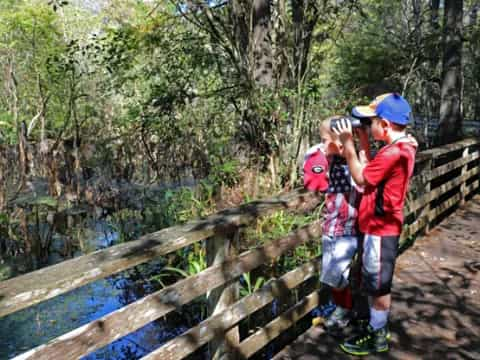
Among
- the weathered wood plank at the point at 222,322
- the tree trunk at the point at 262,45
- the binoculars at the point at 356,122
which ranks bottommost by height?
the weathered wood plank at the point at 222,322

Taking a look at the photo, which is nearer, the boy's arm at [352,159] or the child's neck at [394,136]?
the boy's arm at [352,159]

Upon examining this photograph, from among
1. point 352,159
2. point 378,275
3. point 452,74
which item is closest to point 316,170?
point 352,159

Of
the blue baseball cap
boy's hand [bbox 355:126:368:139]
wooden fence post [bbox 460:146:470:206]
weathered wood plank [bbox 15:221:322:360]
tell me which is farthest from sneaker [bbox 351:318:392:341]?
wooden fence post [bbox 460:146:470:206]

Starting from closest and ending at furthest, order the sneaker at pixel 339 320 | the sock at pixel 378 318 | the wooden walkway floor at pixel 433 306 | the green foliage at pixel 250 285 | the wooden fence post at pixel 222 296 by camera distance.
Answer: the wooden fence post at pixel 222 296, the sock at pixel 378 318, the wooden walkway floor at pixel 433 306, the sneaker at pixel 339 320, the green foliage at pixel 250 285

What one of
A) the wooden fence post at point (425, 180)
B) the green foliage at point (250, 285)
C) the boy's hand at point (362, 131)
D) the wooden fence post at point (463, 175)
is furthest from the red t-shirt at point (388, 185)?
the wooden fence post at point (463, 175)

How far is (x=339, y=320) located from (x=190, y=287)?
4.21 feet

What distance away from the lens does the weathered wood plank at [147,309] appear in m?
1.79

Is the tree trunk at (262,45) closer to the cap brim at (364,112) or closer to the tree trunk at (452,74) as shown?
the tree trunk at (452,74)

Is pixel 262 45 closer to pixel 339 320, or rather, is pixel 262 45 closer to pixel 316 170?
pixel 316 170

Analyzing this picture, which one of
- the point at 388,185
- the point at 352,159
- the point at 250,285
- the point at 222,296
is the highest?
the point at 352,159

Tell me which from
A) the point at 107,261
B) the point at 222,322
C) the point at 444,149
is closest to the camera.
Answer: the point at 107,261

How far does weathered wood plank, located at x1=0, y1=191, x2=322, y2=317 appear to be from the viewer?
65.6 inches

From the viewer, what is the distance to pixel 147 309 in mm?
2176

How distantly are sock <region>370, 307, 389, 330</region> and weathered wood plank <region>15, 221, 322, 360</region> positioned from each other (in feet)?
2.22
